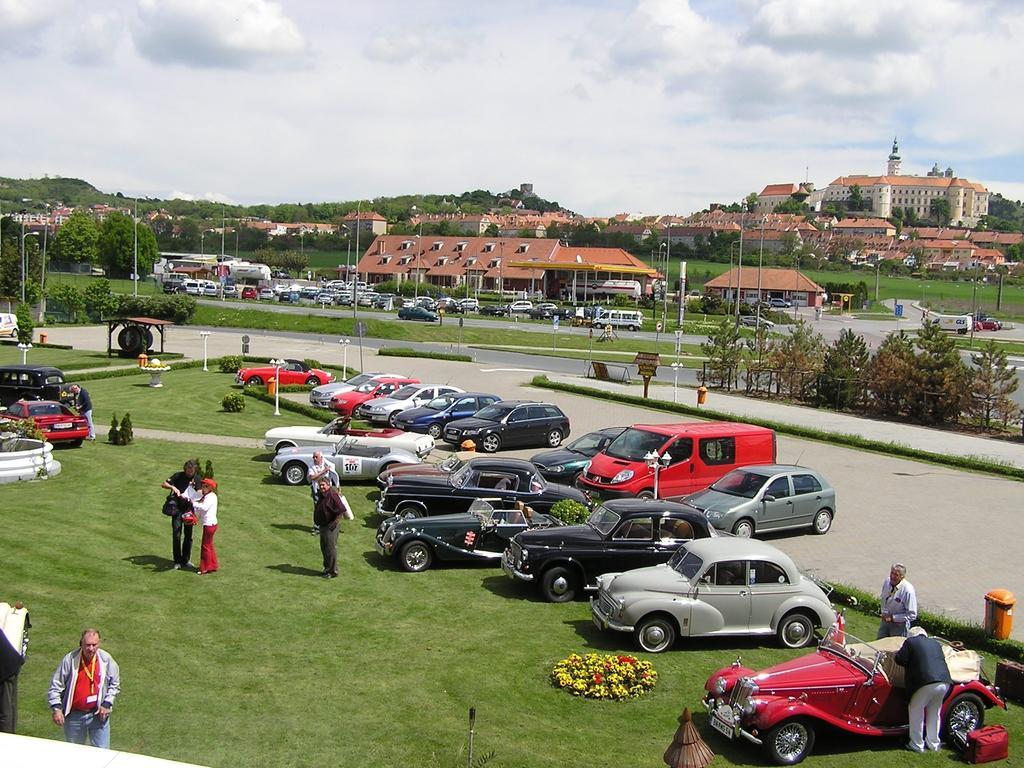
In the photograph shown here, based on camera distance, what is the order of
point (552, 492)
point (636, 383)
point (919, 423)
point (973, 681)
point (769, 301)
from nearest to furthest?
point (973, 681), point (552, 492), point (919, 423), point (636, 383), point (769, 301)

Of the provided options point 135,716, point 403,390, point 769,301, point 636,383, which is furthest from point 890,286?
point 135,716

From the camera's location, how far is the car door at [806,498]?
63.2 feet

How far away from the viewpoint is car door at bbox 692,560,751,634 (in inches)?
491

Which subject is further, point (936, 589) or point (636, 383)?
point (636, 383)

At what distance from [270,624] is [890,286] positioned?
142 meters

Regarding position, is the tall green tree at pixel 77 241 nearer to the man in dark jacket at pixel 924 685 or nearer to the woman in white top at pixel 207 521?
the woman in white top at pixel 207 521

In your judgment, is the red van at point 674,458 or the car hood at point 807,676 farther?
the red van at point 674,458

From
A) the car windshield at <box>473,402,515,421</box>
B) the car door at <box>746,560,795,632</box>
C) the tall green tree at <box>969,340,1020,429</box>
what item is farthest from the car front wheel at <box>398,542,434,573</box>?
the tall green tree at <box>969,340,1020,429</box>

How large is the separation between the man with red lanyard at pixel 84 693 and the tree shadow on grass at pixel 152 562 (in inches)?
245

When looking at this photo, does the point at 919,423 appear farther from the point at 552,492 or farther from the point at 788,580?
the point at 788,580

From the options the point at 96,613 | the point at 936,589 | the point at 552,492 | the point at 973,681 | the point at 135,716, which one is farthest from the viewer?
the point at 552,492

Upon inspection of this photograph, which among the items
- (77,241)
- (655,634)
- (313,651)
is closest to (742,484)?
(655,634)

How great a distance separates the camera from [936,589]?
52.0 ft

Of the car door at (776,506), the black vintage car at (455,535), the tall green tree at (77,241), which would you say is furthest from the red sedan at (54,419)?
the tall green tree at (77,241)
